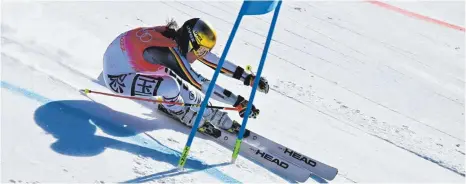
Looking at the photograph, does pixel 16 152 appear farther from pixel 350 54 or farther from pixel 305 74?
pixel 350 54

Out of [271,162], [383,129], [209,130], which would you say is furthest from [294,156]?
[383,129]

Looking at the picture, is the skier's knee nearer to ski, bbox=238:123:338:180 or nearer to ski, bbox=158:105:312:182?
ski, bbox=158:105:312:182

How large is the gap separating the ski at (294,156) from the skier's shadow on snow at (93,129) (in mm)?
556

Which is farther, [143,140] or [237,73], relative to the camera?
[237,73]

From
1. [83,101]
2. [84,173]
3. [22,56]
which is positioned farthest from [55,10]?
[84,173]

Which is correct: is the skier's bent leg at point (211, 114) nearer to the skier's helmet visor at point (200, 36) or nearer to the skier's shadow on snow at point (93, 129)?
the skier's shadow on snow at point (93, 129)

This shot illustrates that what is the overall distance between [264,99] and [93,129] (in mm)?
2096

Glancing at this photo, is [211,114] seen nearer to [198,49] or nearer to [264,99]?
[198,49]

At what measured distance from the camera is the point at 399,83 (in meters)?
8.46

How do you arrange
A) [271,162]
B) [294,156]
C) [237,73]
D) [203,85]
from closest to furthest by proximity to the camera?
1. [203,85]
2. [271,162]
3. [294,156]
4. [237,73]

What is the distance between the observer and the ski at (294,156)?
590 centimetres

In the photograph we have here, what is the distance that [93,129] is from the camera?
577 cm

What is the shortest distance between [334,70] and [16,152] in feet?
15.0

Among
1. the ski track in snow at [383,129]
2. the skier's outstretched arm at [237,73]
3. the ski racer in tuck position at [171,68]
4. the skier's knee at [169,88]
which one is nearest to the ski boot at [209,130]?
the ski racer in tuck position at [171,68]
